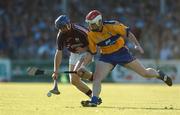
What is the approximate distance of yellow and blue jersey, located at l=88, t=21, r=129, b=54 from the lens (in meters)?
16.5

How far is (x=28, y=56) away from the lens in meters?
40.1

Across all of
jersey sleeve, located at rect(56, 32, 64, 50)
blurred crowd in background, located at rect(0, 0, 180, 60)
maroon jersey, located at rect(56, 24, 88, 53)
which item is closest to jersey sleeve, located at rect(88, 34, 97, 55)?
maroon jersey, located at rect(56, 24, 88, 53)

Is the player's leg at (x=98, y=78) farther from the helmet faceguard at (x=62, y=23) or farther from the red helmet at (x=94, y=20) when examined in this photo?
the helmet faceguard at (x=62, y=23)

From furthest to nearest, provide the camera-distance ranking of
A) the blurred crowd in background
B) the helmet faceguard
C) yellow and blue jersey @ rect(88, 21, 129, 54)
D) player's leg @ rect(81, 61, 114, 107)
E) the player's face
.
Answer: the blurred crowd in background < the player's face < the helmet faceguard < yellow and blue jersey @ rect(88, 21, 129, 54) < player's leg @ rect(81, 61, 114, 107)

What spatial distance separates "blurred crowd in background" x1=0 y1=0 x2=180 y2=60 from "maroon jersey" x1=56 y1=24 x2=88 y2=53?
67.7 ft

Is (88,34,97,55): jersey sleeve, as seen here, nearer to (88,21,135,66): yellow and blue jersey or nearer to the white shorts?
(88,21,135,66): yellow and blue jersey

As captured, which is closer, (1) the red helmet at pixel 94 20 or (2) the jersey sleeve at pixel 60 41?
(1) the red helmet at pixel 94 20

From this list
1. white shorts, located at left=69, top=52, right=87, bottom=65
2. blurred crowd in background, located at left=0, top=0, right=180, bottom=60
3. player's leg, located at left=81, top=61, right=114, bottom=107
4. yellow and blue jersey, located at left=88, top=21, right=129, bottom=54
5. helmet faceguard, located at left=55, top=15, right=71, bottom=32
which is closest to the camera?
player's leg, located at left=81, top=61, right=114, bottom=107

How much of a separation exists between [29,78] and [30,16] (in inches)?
151

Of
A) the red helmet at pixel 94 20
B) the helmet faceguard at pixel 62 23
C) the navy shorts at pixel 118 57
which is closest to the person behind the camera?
the red helmet at pixel 94 20

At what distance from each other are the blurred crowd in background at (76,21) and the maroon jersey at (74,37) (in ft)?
67.7

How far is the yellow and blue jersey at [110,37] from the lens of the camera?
16469mm

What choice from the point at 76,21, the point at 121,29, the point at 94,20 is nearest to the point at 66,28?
the point at 94,20

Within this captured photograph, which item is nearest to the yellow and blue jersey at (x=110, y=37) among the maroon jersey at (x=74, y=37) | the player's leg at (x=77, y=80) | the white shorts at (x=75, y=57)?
the maroon jersey at (x=74, y=37)
